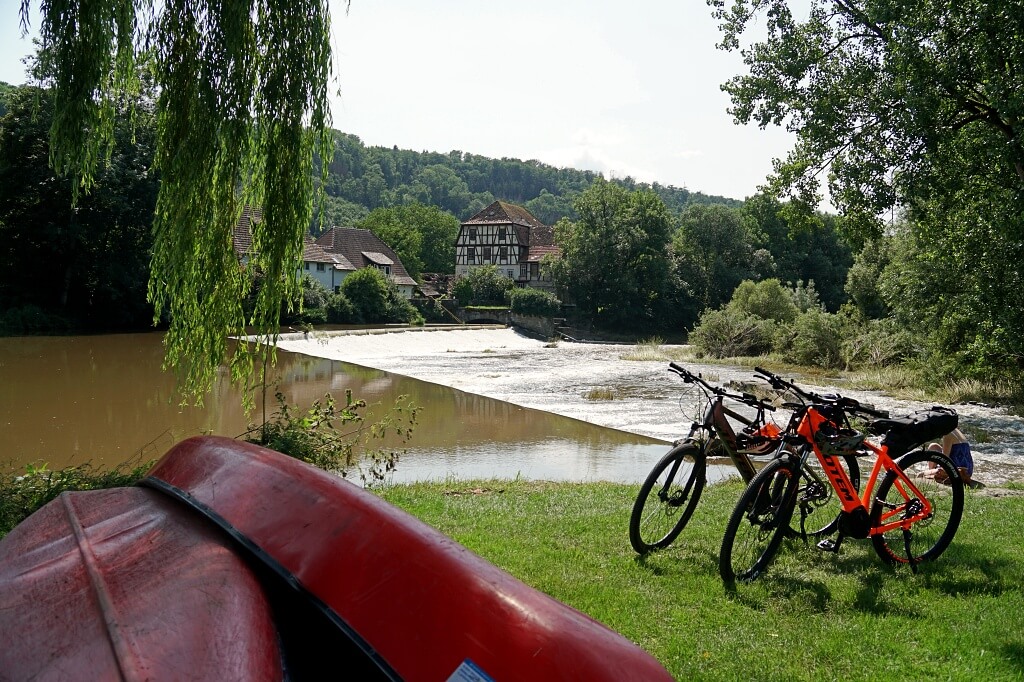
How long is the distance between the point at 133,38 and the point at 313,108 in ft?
4.07

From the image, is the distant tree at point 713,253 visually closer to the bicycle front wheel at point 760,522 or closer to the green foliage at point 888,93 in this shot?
the green foliage at point 888,93

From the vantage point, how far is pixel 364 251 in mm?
72438

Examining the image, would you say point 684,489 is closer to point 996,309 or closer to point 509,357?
point 996,309

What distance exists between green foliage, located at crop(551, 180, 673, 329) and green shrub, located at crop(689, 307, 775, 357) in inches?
903

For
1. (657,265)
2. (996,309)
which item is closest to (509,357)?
(996,309)

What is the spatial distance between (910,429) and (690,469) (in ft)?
4.93

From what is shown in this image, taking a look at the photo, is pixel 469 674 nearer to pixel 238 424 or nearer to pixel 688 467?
pixel 688 467

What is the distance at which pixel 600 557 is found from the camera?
5531 mm

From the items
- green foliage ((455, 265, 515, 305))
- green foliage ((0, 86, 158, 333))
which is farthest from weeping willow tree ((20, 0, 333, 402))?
green foliage ((455, 265, 515, 305))

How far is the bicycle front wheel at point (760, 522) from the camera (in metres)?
4.76

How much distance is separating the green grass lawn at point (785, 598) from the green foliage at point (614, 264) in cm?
5426

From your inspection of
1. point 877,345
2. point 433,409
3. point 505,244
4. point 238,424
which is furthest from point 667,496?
point 505,244

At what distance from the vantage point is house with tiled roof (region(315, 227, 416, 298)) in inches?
2751

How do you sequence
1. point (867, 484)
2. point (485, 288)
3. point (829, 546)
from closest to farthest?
point (867, 484), point (829, 546), point (485, 288)
